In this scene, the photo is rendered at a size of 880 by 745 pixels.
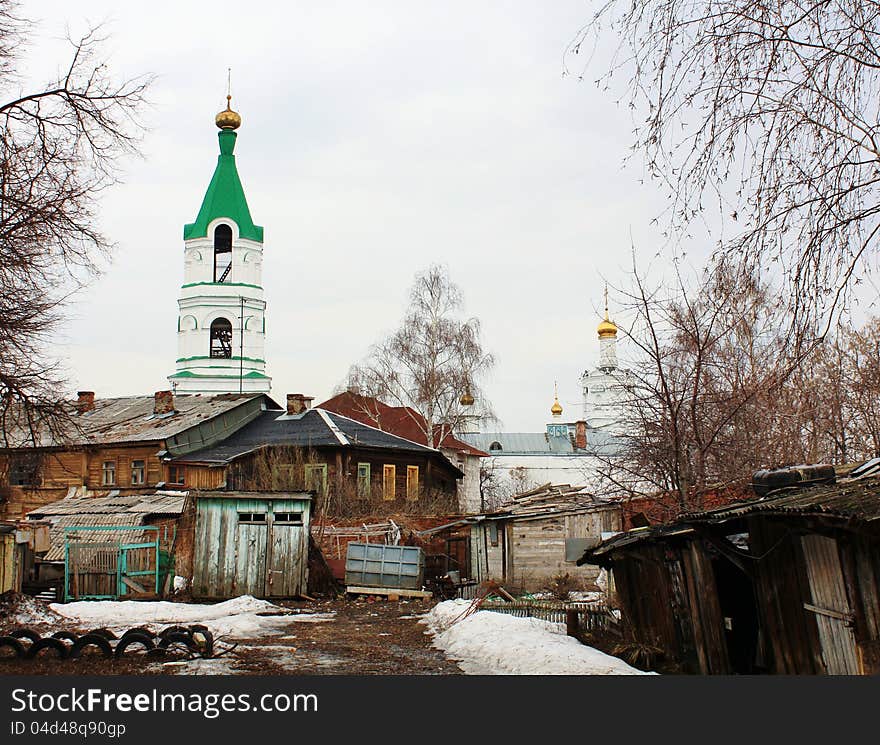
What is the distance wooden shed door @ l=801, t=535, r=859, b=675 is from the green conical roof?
43758 millimetres

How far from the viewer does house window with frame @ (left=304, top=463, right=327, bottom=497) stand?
35.1 m

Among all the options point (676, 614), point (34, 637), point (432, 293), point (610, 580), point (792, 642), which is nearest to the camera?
point (792, 642)

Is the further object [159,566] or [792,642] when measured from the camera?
[159,566]

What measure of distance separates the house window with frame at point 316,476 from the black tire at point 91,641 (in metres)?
21.5

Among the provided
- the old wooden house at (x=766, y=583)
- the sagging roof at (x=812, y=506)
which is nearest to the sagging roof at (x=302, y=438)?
the old wooden house at (x=766, y=583)

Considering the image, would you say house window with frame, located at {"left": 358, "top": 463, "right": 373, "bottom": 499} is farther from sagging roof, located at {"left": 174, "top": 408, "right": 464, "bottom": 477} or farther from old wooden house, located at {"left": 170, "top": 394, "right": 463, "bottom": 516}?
sagging roof, located at {"left": 174, "top": 408, "right": 464, "bottom": 477}

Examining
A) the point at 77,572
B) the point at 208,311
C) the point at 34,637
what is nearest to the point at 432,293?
the point at 208,311

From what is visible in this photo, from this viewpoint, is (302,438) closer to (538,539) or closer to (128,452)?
(128,452)

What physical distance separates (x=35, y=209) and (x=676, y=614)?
9542mm

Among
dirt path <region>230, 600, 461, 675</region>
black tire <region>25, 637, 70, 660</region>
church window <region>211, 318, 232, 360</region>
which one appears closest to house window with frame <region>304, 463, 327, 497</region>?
dirt path <region>230, 600, 461, 675</region>

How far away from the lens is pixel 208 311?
48.7m

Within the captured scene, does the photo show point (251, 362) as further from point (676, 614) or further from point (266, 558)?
point (676, 614)

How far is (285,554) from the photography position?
25406 millimetres

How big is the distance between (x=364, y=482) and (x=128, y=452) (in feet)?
31.3
